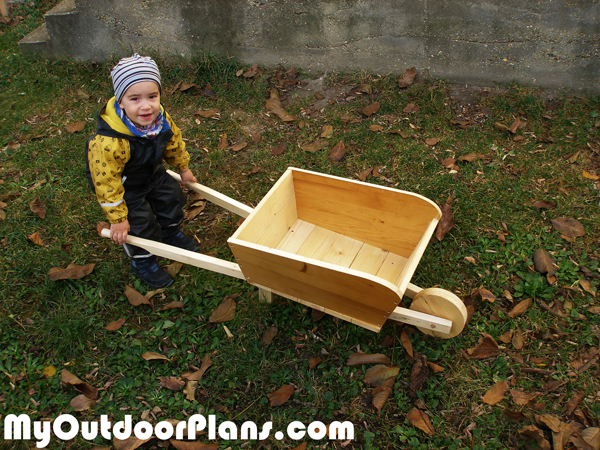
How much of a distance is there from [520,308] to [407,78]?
2.41 m

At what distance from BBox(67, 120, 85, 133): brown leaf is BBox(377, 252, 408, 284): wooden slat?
3143 mm

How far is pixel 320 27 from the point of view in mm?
4062

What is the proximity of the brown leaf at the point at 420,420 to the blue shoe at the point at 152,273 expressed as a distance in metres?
1.70

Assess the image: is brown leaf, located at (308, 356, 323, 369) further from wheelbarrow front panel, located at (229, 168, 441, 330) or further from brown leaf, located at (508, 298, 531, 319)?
brown leaf, located at (508, 298, 531, 319)

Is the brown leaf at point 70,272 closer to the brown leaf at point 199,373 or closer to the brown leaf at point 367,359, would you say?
the brown leaf at point 199,373

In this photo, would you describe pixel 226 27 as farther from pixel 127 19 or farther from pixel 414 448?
pixel 414 448

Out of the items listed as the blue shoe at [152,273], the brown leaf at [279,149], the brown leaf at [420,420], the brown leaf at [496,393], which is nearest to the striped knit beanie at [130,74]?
the blue shoe at [152,273]

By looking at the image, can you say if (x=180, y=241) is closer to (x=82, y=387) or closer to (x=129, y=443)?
(x=82, y=387)

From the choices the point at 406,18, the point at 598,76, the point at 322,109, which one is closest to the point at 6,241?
the point at 322,109

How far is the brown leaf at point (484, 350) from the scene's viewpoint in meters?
2.43

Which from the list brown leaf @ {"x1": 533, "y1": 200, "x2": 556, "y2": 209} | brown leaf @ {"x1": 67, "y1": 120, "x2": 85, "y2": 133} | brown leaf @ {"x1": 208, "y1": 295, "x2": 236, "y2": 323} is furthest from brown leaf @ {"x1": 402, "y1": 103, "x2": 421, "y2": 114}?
brown leaf @ {"x1": 67, "y1": 120, "x2": 85, "y2": 133}

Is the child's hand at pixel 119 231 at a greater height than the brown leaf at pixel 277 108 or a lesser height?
greater

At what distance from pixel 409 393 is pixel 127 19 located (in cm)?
425

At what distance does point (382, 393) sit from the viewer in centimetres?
229
